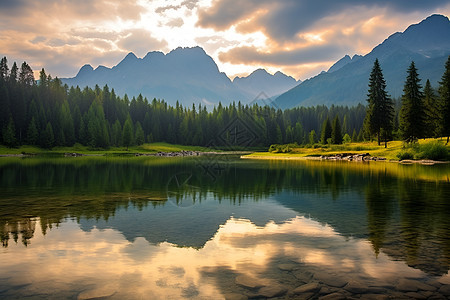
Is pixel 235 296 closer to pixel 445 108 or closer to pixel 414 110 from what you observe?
pixel 445 108

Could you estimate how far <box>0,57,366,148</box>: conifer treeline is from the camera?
391 ft

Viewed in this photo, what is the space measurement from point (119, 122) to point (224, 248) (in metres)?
147

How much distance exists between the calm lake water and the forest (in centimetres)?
6930

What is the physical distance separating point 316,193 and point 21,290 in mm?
19607

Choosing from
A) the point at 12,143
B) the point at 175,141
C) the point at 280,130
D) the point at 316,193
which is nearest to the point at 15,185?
the point at 316,193

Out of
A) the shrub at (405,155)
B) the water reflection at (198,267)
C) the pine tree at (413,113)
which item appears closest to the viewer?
the water reflection at (198,267)

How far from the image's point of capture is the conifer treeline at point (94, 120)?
11931 cm

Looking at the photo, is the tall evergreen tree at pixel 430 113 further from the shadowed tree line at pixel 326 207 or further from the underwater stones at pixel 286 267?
the underwater stones at pixel 286 267

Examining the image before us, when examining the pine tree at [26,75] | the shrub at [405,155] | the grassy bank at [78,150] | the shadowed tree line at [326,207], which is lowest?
the shadowed tree line at [326,207]

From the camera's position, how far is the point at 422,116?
78938 mm

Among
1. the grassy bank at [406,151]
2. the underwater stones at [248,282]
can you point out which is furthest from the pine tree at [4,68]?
the underwater stones at [248,282]

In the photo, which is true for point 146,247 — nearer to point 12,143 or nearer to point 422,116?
point 422,116

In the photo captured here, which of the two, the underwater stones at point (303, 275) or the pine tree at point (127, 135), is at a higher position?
the pine tree at point (127, 135)

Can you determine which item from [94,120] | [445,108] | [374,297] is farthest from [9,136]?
[445,108]
